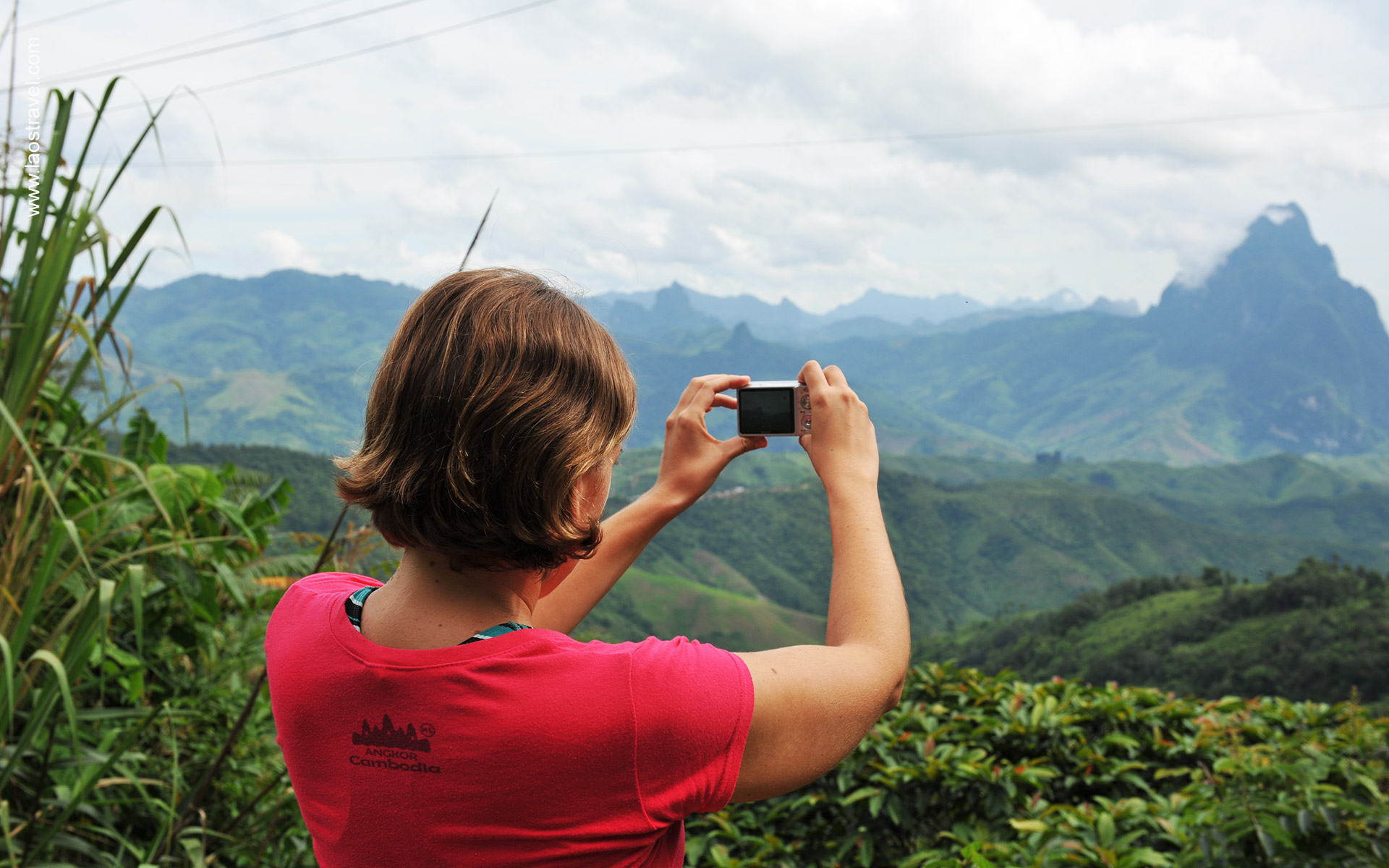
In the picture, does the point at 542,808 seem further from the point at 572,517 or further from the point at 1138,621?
the point at 1138,621

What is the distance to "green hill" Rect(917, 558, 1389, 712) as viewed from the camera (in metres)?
27.3

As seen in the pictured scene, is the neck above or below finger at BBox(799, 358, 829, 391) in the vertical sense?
below

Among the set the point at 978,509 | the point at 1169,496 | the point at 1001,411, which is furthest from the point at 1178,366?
the point at 978,509

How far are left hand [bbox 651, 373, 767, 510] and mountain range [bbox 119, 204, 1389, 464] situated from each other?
117m

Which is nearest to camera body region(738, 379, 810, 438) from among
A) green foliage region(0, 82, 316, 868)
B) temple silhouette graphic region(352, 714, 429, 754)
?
temple silhouette graphic region(352, 714, 429, 754)

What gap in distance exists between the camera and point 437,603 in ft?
2.49

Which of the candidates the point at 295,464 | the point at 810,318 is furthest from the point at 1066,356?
the point at 295,464

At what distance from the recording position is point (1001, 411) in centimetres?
17838

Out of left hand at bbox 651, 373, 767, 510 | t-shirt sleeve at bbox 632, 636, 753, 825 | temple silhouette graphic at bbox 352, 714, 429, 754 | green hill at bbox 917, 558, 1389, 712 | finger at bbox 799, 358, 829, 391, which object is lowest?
green hill at bbox 917, 558, 1389, 712

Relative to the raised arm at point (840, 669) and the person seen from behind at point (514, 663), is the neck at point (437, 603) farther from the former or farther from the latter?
the raised arm at point (840, 669)

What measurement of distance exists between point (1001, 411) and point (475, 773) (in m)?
190

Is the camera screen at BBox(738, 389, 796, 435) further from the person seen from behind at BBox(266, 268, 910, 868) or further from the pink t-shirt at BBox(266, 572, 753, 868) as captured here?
the pink t-shirt at BBox(266, 572, 753, 868)

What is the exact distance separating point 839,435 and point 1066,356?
205279mm

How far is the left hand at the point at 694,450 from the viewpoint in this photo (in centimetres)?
110
